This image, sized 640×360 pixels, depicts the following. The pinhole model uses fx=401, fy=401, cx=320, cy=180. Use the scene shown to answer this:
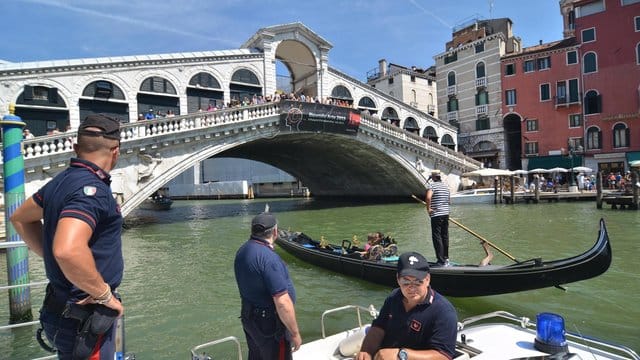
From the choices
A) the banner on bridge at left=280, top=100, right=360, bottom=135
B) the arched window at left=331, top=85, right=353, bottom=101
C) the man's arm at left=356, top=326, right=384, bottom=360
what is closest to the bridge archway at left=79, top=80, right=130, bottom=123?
the banner on bridge at left=280, top=100, right=360, bottom=135

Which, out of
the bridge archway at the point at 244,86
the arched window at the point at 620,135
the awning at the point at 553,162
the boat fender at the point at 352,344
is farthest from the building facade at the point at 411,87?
the boat fender at the point at 352,344

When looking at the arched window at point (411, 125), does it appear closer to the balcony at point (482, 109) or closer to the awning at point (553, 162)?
the balcony at point (482, 109)

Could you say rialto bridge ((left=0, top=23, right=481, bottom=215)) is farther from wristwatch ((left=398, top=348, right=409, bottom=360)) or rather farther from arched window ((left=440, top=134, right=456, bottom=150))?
wristwatch ((left=398, top=348, right=409, bottom=360))

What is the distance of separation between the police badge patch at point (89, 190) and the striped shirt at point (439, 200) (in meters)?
4.83

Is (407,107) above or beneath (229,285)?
above

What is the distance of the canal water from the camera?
183 inches

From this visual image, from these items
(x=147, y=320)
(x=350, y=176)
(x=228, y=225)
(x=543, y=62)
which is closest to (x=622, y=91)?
(x=543, y=62)

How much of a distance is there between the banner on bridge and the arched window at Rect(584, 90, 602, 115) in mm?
15978

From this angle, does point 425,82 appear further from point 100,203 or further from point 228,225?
point 100,203

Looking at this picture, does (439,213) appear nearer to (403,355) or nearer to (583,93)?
(403,355)

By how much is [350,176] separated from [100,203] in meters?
26.1

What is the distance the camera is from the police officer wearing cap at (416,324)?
7.15ft

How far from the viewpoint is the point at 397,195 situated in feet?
86.3

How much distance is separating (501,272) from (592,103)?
2567cm
